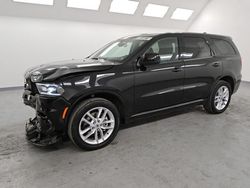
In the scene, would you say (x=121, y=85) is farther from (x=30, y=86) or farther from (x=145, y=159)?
(x=30, y=86)

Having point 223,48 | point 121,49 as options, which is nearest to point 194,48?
point 223,48

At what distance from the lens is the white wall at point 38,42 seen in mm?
5496

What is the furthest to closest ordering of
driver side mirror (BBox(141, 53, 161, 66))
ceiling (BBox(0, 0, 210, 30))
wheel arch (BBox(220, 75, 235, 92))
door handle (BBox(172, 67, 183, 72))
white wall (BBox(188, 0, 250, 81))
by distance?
white wall (BBox(188, 0, 250, 81))
ceiling (BBox(0, 0, 210, 30))
wheel arch (BBox(220, 75, 235, 92))
door handle (BBox(172, 67, 183, 72))
driver side mirror (BBox(141, 53, 161, 66))

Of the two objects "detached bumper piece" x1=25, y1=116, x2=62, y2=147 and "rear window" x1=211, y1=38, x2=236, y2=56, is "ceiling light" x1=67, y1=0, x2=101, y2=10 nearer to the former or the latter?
"rear window" x1=211, y1=38, x2=236, y2=56

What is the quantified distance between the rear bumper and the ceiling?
3769 mm

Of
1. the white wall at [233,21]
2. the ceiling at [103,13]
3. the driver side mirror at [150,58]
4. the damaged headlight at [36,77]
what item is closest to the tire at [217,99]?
the driver side mirror at [150,58]

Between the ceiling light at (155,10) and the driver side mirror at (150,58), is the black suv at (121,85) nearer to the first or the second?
the driver side mirror at (150,58)

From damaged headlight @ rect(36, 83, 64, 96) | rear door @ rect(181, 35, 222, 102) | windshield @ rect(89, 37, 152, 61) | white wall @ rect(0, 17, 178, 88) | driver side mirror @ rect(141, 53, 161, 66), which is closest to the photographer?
damaged headlight @ rect(36, 83, 64, 96)

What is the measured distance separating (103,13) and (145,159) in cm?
503

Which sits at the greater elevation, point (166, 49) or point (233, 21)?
point (233, 21)

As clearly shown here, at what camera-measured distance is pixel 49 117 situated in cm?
223

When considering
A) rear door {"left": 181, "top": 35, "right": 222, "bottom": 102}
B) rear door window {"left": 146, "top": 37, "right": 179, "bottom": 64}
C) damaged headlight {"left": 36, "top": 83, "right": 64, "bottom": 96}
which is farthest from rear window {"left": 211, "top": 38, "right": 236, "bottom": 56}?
damaged headlight {"left": 36, "top": 83, "right": 64, "bottom": 96}

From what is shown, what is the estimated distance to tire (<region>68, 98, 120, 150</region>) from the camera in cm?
232

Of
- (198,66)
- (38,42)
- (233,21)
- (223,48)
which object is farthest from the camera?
(233,21)
